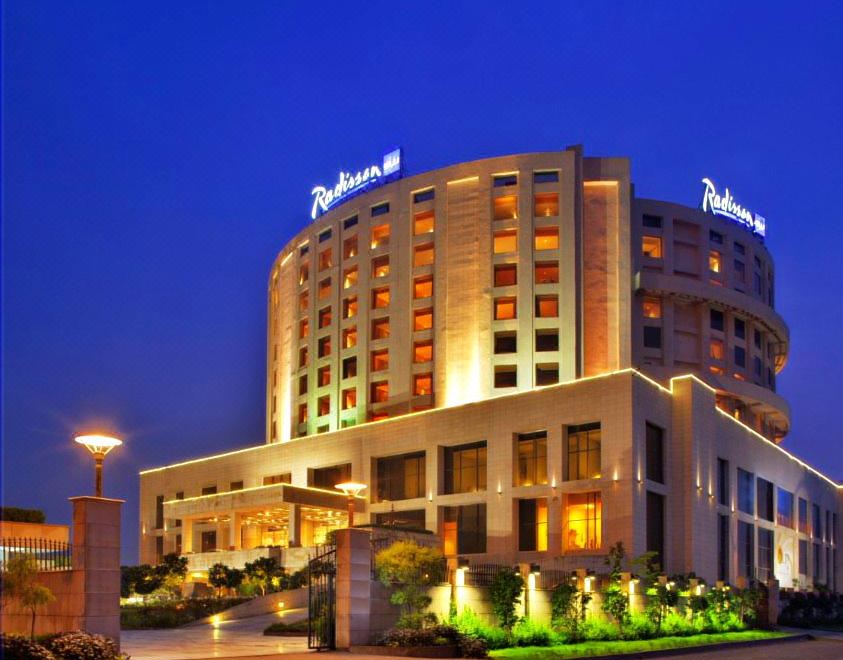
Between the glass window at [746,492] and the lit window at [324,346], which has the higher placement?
the lit window at [324,346]

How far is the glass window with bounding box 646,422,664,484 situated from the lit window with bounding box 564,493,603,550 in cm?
423

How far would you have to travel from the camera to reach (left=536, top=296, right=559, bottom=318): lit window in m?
84.1

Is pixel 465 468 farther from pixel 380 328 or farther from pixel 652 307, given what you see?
pixel 652 307

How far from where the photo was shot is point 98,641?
23828 mm

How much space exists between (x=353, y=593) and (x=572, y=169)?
5894cm

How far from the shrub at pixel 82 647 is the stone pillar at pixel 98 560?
0.88m

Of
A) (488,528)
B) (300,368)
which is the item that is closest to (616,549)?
(488,528)

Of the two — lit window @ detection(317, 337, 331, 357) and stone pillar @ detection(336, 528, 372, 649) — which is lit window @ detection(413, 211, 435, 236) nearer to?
lit window @ detection(317, 337, 331, 357)

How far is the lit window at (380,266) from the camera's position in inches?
3617

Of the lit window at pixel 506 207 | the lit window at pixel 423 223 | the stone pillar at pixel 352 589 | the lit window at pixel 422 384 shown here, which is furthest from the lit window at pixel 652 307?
the stone pillar at pixel 352 589

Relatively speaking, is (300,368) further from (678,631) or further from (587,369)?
(678,631)

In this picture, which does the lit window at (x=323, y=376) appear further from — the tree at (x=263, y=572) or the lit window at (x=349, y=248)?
the tree at (x=263, y=572)

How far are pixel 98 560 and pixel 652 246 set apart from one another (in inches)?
2924

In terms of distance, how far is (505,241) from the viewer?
8619 centimetres
